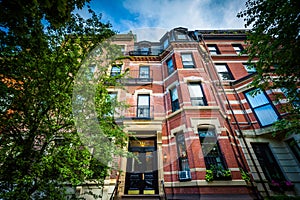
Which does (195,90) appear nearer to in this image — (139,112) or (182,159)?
(139,112)

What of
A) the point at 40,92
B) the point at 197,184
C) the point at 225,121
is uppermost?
the point at 225,121

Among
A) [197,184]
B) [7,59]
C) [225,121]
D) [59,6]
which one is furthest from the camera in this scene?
[225,121]

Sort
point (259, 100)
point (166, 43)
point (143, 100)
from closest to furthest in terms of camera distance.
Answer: point (259, 100) < point (143, 100) < point (166, 43)

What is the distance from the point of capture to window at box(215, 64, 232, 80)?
37.1ft

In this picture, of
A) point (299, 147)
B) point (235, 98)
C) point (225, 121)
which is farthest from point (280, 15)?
point (299, 147)

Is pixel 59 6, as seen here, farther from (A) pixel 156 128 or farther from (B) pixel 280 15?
(A) pixel 156 128

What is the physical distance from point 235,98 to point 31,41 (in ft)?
37.8

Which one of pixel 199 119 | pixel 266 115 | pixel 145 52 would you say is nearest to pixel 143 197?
pixel 199 119

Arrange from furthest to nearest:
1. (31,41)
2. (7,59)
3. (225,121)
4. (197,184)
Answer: (225,121) → (197,184) → (7,59) → (31,41)

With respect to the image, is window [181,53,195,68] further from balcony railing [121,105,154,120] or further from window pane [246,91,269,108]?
window pane [246,91,269,108]

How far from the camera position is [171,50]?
1181cm

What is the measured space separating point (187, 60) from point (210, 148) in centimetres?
689

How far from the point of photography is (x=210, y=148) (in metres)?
7.39

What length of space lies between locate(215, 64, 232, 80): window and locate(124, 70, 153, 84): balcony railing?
5.77 metres
